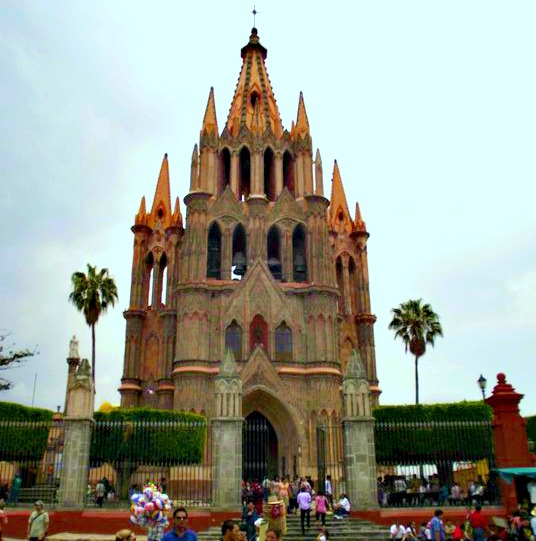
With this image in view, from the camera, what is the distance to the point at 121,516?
18.4 metres

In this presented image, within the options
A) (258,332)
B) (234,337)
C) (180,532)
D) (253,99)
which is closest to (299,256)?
(258,332)

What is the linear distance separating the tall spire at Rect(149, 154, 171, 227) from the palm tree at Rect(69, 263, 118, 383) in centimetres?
637

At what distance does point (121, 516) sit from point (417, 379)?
2583cm

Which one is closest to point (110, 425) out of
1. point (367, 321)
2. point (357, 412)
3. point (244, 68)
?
point (357, 412)

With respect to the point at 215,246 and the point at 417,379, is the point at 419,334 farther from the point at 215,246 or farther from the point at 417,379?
the point at 215,246

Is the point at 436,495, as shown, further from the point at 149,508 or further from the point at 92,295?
the point at 92,295

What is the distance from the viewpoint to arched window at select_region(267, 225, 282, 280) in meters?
39.4

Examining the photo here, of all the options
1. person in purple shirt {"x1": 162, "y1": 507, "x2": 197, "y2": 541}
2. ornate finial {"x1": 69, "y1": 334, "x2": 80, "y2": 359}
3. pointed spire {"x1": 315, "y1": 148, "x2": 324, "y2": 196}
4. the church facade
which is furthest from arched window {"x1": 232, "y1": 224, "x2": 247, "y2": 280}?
person in purple shirt {"x1": 162, "y1": 507, "x2": 197, "y2": 541}

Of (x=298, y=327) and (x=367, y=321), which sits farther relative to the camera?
(x=367, y=321)

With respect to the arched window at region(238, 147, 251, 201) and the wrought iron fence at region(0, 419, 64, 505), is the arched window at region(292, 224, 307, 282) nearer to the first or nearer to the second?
the arched window at region(238, 147, 251, 201)

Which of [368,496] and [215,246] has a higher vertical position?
[215,246]

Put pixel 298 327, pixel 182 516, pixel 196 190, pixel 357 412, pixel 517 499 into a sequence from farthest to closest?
pixel 196 190 → pixel 298 327 → pixel 357 412 → pixel 517 499 → pixel 182 516

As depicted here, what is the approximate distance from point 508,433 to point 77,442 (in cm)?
1363

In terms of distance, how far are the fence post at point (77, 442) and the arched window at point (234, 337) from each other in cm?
1504
